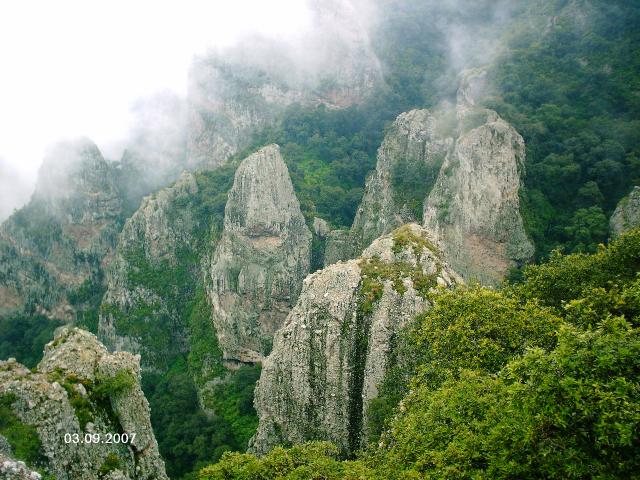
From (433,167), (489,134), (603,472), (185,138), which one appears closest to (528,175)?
(489,134)

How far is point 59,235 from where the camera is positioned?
9306cm

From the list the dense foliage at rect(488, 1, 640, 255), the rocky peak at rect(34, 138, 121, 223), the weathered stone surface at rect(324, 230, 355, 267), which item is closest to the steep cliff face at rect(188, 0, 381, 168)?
the rocky peak at rect(34, 138, 121, 223)

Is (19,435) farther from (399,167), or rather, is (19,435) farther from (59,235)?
(59,235)

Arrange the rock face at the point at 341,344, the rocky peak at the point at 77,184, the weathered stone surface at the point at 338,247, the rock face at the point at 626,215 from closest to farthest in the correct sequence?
the rock face at the point at 341,344 < the rock face at the point at 626,215 < the weathered stone surface at the point at 338,247 < the rocky peak at the point at 77,184

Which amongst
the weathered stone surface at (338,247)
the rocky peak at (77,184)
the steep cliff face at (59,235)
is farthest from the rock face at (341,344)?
the rocky peak at (77,184)

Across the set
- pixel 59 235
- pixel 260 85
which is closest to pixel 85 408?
pixel 59 235

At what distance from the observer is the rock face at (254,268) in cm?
5956

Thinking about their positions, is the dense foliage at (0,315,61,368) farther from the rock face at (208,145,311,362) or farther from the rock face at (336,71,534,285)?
the rock face at (336,71,534,285)

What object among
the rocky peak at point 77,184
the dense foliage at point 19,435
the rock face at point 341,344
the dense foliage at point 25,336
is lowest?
the dense foliage at point 19,435

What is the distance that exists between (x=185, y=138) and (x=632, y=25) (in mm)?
87674

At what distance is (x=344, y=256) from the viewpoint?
6181cm

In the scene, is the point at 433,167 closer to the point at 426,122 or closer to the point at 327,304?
the point at 426,122

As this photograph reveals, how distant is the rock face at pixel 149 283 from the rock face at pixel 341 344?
42777 mm

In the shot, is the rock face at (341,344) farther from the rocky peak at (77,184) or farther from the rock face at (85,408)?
the rocky peak at (77,184)
